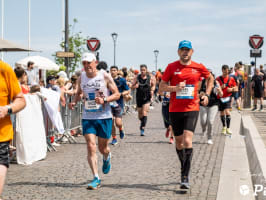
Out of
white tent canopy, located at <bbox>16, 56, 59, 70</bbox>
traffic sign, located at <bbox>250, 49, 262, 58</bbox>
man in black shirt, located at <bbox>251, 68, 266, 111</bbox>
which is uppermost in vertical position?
traffic sign, located at <bbox>250, 49, 262, 58</bbox>

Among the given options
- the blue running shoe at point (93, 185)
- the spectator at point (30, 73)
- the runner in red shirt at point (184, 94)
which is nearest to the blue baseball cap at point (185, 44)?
the runner in red shirt at point (184, 94)

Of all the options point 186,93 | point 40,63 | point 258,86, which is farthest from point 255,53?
point 186,93

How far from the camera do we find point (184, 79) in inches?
286

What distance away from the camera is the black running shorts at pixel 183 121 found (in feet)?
23.5

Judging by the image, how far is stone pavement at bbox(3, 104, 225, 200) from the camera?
21.8 feet

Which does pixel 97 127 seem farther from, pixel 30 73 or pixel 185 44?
pixel 30 73

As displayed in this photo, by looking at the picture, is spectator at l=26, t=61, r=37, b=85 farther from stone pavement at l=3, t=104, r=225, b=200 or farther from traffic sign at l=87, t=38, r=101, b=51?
traffic sign at l=87, t=38, r=101, b=51

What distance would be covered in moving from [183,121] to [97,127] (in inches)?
46.6

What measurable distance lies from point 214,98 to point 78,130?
3944mm

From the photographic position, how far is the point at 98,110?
286 inches

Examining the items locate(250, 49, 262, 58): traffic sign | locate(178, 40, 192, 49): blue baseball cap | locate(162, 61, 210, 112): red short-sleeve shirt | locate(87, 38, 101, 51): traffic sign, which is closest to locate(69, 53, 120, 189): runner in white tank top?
locate(162, 61, 210, 112): red short-sleeve shirt

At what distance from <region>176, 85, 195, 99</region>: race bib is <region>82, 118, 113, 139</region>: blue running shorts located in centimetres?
105

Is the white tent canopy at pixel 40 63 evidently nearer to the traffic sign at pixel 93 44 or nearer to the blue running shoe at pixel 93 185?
the traffic sign at pixel 93 44

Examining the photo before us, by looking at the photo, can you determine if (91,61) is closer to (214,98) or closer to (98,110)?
(98,110)
